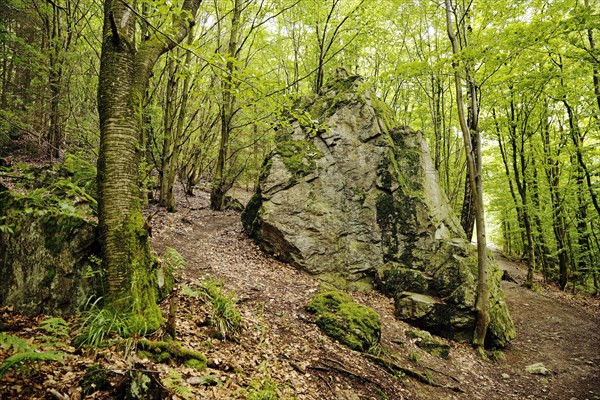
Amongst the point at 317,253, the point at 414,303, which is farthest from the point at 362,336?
the point at 317,253

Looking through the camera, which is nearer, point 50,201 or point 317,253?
point 50,201

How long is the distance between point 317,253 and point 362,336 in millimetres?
3508

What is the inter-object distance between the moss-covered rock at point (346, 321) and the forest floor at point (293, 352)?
238mm

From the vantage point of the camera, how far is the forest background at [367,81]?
8.29 m

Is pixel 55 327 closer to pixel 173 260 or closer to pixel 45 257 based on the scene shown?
pixel 45 257

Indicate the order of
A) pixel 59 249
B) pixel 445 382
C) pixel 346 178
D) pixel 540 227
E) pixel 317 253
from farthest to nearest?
pixel 540 227
pixel 346 178
pixel 317 253
pixel 445 382
pixel 59 249

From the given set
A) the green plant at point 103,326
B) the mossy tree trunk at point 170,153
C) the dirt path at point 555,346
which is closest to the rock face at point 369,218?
the dirt path at point 555,346

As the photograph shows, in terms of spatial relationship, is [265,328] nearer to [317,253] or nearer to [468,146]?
[317,253]

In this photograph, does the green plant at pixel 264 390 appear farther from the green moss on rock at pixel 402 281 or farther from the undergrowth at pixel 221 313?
the green moss on rock at pixel 402 281

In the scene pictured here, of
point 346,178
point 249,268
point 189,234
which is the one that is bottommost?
point 249,268

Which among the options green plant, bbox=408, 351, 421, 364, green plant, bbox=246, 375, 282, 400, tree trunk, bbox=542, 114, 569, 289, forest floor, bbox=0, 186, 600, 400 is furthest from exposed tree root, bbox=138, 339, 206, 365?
tree trunk, bbox=542, 114, 569, 289

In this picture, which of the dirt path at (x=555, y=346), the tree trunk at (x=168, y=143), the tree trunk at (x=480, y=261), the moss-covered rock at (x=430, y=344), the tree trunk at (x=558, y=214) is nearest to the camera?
the dirt path at (x=555, y=346)

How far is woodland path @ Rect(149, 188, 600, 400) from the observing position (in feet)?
14.5

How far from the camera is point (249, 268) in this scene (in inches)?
326
